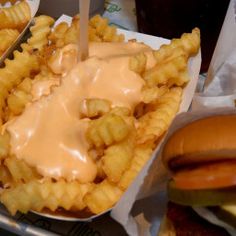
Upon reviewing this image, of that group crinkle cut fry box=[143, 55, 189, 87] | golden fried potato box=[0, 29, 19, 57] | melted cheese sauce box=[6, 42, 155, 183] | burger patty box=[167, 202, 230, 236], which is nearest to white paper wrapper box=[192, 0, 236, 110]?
crinkle cut fry box=[143, 55, 189, 87]

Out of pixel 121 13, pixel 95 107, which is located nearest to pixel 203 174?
pixel 95 107

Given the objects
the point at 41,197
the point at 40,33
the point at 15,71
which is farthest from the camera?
the point at 40,33

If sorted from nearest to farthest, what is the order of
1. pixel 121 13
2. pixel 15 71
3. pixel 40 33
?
1. pixel 15 71
2. pixel 40 33
3. pixel 121 13

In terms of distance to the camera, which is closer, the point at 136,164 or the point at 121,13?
the point at 136,164

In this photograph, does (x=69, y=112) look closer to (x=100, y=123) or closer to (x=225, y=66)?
(x=100, y=123)

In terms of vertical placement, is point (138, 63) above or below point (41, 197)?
above

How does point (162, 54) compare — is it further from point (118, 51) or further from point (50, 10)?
point (50, 10)

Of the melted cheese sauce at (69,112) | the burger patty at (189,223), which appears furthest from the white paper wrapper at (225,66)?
the burger patty at (189,223)

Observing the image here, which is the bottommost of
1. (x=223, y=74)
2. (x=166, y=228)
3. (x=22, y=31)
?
(x=166, y=228)
